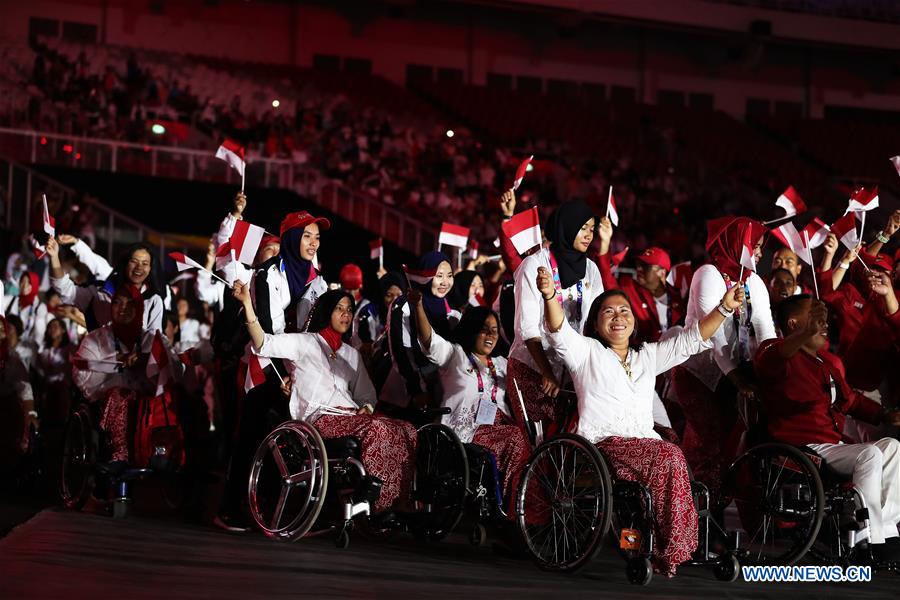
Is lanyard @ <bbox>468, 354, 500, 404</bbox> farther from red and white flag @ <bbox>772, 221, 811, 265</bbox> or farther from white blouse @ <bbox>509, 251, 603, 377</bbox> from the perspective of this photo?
red and white flag @ <bbox>772, 221, 811, 265</bbox>

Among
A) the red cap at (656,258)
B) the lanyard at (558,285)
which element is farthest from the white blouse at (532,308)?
the red cap at (656,258)

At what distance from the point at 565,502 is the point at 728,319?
57.3 inches

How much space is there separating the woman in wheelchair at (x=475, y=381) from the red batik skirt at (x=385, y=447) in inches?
13.4

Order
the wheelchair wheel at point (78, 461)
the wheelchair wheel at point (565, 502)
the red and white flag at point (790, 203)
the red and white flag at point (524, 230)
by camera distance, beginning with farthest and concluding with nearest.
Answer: the red and white flag at point (790, 203) → the wheelchair wheel at point (78, 461) → the red and white flag at point (524, 230) → the wheelchair wheel at point (565, 502)

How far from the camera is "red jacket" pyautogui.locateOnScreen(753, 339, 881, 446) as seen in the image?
539 centimetres

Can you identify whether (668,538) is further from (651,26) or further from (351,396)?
(651,26)

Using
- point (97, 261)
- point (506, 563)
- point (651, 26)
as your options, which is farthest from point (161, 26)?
point (506, 563)

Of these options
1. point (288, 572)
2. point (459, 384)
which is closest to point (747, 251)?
point (459, 384)

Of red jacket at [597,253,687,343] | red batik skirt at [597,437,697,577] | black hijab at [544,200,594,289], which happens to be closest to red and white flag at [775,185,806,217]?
red jacket at [597,253,687,343]

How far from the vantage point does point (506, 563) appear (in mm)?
5406

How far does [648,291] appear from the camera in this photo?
739cm

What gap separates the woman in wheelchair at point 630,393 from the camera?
480 centimetres

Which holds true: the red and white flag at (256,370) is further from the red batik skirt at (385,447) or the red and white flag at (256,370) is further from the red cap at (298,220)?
the red cap at (298,220)

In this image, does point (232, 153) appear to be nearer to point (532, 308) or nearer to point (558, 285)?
point (558, 285)
